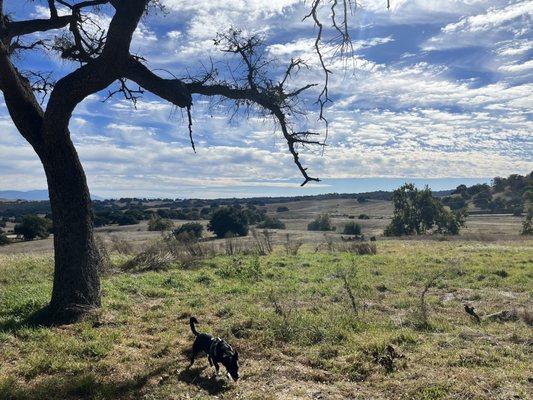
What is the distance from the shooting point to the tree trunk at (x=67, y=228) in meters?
7.66

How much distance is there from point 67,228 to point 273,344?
13.2 feet

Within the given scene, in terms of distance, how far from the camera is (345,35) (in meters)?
7.47

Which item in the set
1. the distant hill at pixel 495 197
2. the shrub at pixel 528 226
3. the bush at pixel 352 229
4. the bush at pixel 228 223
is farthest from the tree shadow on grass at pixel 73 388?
the distant hill at pixel 495 197

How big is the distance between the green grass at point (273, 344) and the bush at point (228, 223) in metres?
36.8

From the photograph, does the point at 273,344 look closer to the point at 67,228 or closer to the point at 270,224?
the point at 67,228

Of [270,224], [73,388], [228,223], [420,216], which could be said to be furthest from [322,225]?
[73,388]

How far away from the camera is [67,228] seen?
770 centimetres

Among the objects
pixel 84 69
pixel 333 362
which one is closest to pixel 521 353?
pixel 333 362

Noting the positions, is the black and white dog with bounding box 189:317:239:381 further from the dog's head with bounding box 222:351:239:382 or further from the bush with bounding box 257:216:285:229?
the bush with bounding box 257:216:285:229

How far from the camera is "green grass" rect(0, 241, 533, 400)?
204 inches

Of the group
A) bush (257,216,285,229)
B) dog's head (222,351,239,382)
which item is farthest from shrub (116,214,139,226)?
dog's head (222,351,239,382)

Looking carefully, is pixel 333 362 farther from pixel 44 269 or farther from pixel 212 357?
pixel 44 269

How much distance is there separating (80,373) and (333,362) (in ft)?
10.8

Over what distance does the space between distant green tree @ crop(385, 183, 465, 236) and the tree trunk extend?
50235mm
